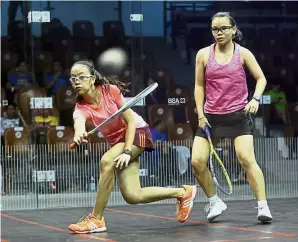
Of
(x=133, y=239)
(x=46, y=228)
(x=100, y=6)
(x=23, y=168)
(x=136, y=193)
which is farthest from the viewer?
(x=100, y=6)

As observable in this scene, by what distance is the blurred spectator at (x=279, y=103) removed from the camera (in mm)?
12031

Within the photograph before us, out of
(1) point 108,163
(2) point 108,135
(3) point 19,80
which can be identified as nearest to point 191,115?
(3) point 19,80

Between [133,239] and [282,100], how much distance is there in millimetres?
5736

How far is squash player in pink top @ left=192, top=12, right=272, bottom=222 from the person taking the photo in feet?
25.3

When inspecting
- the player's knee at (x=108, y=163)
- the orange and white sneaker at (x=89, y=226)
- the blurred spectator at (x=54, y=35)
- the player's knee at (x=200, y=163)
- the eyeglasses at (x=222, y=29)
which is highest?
the blurred spectator at (x=54, y=35)

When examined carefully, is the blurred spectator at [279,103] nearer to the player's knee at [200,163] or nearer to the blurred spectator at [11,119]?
the blurred spectator at [11,119]


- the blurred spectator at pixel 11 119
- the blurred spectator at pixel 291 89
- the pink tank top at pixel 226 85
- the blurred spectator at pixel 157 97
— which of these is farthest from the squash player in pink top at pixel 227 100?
the blurred spectator at pixel 291 89

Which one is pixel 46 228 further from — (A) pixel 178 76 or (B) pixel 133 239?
(A) pixel 178 76

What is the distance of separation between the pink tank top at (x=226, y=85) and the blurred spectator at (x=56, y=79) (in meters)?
4.09

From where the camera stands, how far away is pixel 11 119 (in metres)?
11.4

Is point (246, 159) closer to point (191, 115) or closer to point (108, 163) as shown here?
point (108, 163)

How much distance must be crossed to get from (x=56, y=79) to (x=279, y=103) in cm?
314

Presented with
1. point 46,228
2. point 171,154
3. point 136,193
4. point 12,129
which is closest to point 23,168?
point 12,129

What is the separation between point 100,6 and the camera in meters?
11.7
